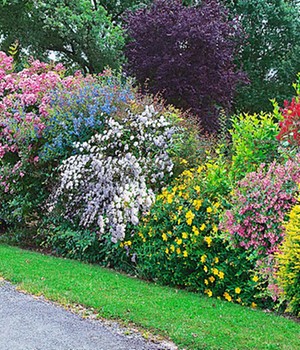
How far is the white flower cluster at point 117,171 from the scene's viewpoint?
7.38 metres

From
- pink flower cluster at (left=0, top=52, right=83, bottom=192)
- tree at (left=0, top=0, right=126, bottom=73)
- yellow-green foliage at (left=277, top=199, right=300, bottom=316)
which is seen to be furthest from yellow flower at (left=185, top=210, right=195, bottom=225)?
tree at (left=0, top=0, right=126, bottom=73)

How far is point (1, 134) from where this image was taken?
33.1 ft

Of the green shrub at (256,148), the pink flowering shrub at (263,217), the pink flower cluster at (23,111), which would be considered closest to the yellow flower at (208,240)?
the pink flowering shrub at (263,217)

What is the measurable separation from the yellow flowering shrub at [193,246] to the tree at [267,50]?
1392cm

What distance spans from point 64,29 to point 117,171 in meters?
11.1

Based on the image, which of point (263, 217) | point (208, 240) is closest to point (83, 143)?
point (208, 240)

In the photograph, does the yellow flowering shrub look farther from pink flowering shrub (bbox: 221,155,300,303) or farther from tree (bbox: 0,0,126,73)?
tree (bbox: 0,0,126,73)

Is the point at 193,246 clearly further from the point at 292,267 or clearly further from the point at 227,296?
the point at 292,267

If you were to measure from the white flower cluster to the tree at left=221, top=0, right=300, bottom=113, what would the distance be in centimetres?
1247

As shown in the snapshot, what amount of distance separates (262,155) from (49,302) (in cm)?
328

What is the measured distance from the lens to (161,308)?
5.00 meters

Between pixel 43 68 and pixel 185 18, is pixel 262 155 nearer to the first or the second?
pixel 43 68

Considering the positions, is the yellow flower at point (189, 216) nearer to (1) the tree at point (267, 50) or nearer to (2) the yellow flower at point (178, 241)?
(2) the yellow flower at point (178, 241)

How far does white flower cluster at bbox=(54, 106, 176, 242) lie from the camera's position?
738 cm
